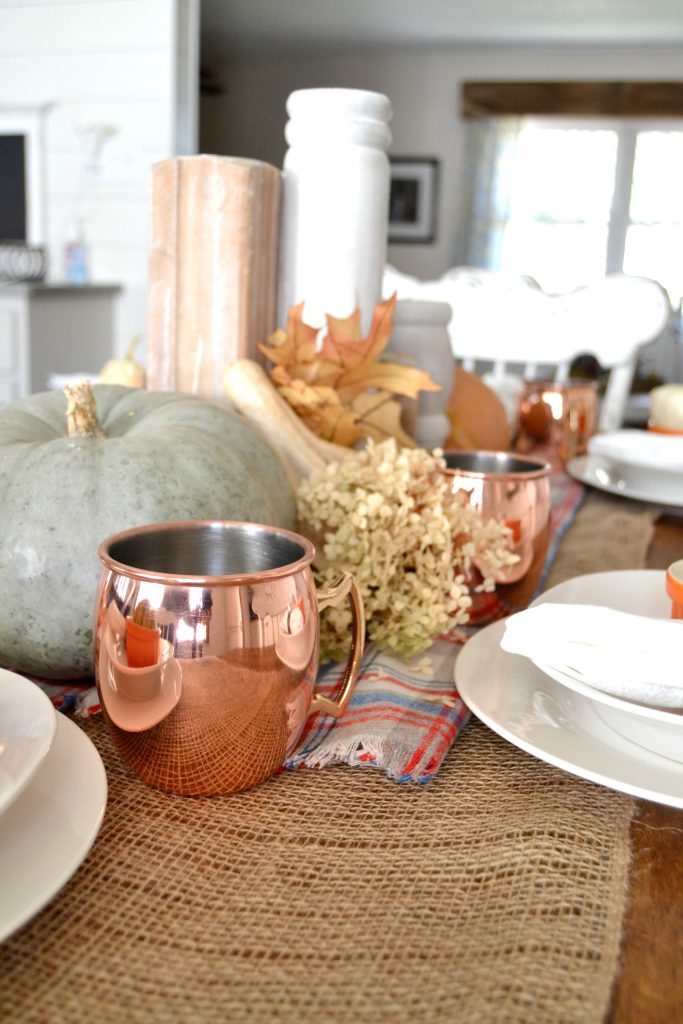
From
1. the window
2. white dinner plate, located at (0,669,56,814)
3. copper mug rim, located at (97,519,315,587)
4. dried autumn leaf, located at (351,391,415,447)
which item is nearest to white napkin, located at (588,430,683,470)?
dried autumn leaf, located at (351,391,415,447)

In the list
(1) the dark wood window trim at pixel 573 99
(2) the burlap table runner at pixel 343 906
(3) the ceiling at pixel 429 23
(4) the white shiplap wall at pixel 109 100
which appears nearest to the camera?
(2) the burlap table runner at pixel 343 906

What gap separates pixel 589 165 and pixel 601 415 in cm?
580

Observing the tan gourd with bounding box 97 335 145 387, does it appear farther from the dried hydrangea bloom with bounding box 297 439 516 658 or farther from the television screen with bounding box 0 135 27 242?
the television screen with bounding box 0 135 27 242

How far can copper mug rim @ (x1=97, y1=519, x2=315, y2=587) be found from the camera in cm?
35

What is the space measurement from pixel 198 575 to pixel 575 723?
0.19 meters

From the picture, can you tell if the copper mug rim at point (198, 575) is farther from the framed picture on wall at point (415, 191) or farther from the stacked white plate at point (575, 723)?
the framed picture on wall at point (415, 191)

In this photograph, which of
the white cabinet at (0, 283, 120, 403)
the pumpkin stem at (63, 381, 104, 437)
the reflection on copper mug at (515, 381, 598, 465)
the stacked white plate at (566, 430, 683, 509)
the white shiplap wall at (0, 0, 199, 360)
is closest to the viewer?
the pumpkin stem at (63, 381, 104, 437)

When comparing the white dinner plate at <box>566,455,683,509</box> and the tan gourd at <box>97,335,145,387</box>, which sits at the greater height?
the tan gourd at <box>97,335,145,387</box>

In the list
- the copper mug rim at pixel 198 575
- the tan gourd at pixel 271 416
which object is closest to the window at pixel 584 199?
the tan gourd at pixel 271 416

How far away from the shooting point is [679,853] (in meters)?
0.37

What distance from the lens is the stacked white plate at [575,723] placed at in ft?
1.22

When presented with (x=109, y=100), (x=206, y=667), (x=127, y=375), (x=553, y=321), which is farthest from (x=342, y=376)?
(x=109, y=100)

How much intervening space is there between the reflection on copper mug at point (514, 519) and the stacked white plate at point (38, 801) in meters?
0.31

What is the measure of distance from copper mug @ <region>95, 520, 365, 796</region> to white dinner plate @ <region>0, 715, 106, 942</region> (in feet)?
0.09
